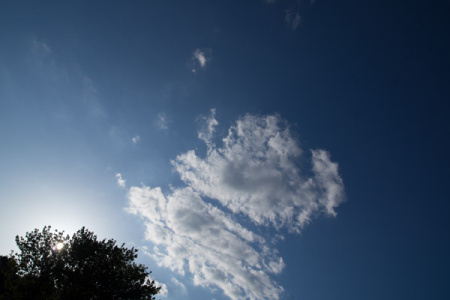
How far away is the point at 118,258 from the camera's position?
1156 inches

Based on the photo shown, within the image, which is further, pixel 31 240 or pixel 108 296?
pixel 31 240

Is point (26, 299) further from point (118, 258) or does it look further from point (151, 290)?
point (151, 290)

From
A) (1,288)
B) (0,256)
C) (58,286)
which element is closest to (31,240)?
(58,286)

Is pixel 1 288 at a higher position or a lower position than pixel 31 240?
lower

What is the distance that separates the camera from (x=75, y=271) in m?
27.7

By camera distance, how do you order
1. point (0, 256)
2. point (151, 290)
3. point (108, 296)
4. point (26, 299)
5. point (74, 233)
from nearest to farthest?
point (26, 299)
point (108, 296)
point (151, 290)
point (74, 233)
point (0, 256)

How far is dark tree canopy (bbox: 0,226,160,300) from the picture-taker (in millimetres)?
24359

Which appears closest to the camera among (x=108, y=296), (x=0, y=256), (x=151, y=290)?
(x=108, y=296)

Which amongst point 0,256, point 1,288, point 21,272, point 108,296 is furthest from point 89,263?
point 0,256

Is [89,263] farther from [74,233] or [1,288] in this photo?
[1,288]

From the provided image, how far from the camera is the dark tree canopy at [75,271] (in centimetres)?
2436

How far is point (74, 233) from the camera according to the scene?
31344 millimetres

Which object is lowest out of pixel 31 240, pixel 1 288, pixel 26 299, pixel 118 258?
pixel 1 288

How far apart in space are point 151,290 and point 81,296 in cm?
824
